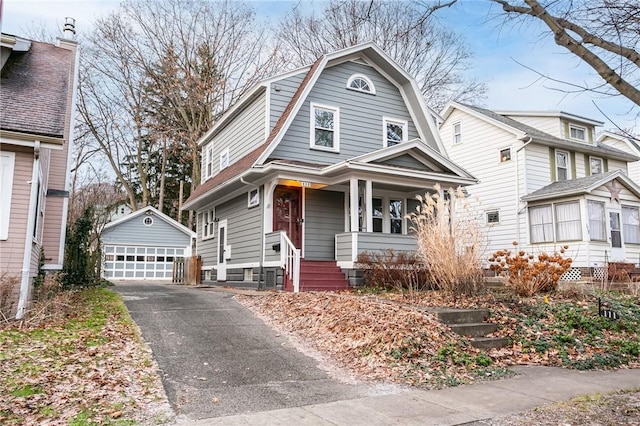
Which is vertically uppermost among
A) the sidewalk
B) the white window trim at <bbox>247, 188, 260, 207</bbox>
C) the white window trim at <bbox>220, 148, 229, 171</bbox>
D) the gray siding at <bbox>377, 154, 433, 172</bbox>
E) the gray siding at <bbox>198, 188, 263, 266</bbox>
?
the white window trim at <bbox>220, 148, 229, 171</bbox>

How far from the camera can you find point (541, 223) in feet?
60.3

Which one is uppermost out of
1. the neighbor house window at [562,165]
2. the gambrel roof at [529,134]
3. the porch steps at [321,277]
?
the gambrel roof at [529,134]

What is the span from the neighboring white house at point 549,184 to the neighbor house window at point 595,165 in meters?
0.04

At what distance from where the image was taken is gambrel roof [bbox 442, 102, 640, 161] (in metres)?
18.6

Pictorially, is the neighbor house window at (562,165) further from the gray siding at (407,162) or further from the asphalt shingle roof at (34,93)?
the asphalt shingle roof at (34,93)

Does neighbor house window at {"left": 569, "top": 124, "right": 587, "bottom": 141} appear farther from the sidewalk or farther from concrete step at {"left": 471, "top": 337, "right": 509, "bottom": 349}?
the sidewalk

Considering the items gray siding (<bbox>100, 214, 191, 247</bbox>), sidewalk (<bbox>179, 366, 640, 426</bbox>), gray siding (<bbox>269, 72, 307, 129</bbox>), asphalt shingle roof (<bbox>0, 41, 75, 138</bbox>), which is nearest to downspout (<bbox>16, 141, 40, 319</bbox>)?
asphalt shingle roof (<bbox>0, 41, 75, 138</bbox>)

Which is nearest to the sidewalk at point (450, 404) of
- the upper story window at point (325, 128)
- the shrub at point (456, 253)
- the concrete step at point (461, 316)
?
the concrete step at point (461, 316)

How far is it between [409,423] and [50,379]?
→ 351 cm

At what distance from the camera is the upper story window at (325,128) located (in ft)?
44.7

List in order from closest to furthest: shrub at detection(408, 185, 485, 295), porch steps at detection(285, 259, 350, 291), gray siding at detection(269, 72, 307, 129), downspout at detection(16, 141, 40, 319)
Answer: shrub at detection(408, 185, 485, 295) < downspout at detection(16, 141, 40, 319) < porch steps at detection(285, 259, 350, 291) < gray siding at detection(269, 72, 307, 129)

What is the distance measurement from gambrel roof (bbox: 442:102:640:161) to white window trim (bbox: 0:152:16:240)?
55.6 ft

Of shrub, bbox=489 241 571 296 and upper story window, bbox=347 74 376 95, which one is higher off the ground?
upper story window, bbox=347 74 376 95

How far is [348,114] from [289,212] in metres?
3.54
